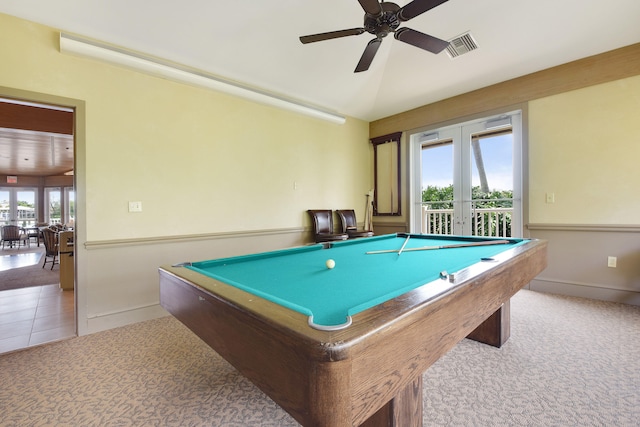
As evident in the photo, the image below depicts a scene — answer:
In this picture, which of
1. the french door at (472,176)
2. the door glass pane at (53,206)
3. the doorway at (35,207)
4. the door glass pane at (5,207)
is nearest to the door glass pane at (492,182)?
the french door at (472,176)

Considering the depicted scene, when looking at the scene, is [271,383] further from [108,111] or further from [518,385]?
[108,111]

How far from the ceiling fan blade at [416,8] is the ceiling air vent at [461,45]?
42.0 inches

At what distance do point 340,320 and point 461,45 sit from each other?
315 cm

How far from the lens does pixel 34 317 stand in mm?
2908

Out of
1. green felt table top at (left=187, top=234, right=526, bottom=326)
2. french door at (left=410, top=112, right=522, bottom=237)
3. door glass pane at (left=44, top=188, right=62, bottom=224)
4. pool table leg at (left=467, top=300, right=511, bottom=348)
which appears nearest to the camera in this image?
green felt table top at (left=187, top=234, right=526, bottom=326)

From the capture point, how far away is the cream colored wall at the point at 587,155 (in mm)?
2936

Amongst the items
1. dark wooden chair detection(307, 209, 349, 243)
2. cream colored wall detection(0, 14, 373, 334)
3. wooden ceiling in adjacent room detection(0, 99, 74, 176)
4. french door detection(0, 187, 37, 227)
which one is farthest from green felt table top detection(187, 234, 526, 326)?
french door detection(0, 187, 37, 227)

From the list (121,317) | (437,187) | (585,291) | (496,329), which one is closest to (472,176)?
(437,187)

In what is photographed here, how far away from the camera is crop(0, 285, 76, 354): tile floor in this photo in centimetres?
242

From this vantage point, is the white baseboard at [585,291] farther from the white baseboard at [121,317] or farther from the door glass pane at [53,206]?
the door glass pane at [53,206]

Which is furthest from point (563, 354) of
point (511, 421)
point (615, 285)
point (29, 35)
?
point (29, 35)

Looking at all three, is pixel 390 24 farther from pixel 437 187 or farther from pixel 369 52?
pixel 437 187

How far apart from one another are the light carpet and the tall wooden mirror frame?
2.76 m

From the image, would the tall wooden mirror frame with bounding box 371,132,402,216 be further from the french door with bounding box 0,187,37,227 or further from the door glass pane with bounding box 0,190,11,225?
the door glass pane with bounding box 0,190,11,225
